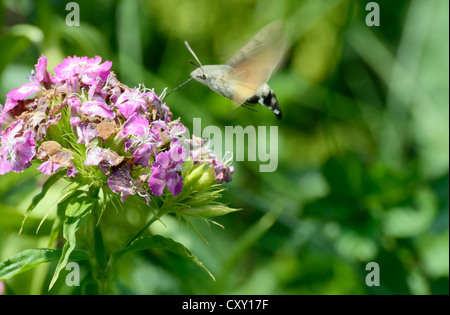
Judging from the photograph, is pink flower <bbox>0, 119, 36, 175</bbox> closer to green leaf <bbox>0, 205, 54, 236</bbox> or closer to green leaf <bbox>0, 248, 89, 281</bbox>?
green leaf <bbox>0, 248, 89, 281</bbox>

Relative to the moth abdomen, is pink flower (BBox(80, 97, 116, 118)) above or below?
below

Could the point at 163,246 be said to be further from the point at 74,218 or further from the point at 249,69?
the point at 249,69

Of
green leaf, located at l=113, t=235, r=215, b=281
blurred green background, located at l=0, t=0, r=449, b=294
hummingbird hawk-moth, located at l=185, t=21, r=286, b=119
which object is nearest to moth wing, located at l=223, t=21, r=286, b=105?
hummingbird hawk-moth, located at l=185, t=21, r=286, b=119

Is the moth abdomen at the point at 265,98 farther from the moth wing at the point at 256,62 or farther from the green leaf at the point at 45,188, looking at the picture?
the green leaf at the point at 45,188

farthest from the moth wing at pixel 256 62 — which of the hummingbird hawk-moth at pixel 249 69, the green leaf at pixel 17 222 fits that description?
the green leaf at pixel 17 222

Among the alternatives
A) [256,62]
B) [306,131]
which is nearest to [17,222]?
[256,62]
